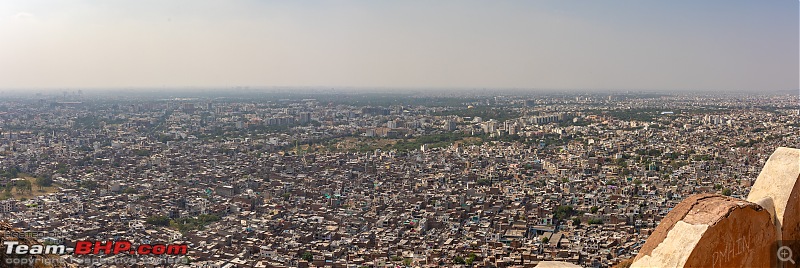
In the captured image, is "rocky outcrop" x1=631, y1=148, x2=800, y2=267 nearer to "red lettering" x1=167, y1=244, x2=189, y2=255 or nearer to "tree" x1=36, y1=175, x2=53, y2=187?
"red lettering" x1=167, y1=244, x2=189, y2=255

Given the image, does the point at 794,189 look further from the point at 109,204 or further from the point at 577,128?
the point at 577,128

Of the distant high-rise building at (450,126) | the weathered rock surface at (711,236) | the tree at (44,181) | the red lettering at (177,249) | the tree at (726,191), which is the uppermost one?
the weathered rock surface at (711,236)

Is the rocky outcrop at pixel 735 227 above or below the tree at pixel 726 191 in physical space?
above

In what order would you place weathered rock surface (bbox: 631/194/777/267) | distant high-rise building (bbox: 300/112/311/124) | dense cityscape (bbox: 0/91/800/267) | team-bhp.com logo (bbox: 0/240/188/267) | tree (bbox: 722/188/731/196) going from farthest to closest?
distant high-rise building (bbox: 300/112/311/124) → tree (bbox: 722/188/731/196) → dense cityscape (bbox: 0/91/800/267) → team-bhp.com logo (bbox: 0/240/188/267) → weathered rock surface (bbox: 631/194/777/267)

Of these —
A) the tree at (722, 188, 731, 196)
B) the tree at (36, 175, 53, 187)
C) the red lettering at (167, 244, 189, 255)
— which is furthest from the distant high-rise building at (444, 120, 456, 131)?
the red lettering at (167, 244, 189, 255)

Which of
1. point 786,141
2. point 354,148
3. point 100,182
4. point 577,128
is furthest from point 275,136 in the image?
point 786,141

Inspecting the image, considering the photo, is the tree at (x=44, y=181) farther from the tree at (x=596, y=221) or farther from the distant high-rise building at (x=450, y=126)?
the distant high-rise building at (x=450, y=126)

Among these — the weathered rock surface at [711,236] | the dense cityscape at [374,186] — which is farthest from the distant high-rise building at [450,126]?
the weathered rock surface at [711,236]

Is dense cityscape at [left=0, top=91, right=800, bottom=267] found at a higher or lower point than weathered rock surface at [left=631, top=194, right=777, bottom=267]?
lower

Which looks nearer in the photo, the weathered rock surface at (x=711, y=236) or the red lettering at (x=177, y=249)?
the weathered rock surface at (x=711, y=236)
